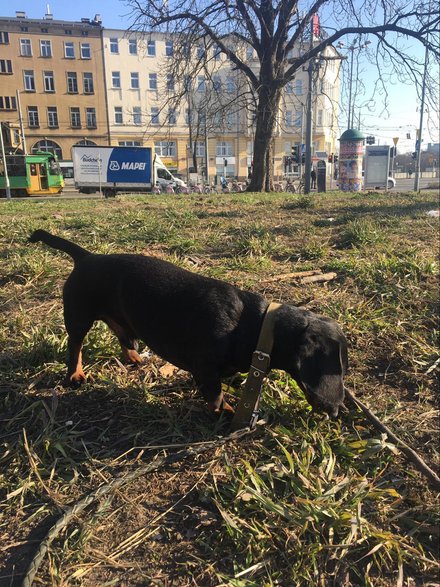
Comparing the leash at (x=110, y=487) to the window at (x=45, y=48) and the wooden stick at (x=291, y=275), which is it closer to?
the wooden stick at (x=291, y=275)

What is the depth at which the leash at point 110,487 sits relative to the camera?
64.9 inches

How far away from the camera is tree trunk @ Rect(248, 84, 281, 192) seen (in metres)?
18.6

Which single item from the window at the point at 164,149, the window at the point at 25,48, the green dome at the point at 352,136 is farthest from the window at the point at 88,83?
the green dome at the point at 352,136

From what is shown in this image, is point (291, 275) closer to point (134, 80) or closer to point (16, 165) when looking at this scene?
point (16, 165)

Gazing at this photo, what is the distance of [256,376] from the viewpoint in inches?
88.5

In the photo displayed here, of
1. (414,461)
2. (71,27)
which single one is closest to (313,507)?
(414,461)

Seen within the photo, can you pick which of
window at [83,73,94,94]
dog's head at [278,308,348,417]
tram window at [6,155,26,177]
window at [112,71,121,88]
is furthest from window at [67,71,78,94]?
dog's head at [278,308,348,417]

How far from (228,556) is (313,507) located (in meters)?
0.40

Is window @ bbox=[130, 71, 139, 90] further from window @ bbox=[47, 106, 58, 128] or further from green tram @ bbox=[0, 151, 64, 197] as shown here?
green tram @ bbox=[0, 151, 64, 197]

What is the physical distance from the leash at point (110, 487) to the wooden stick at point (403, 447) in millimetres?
645

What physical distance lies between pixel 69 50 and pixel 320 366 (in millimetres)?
71334

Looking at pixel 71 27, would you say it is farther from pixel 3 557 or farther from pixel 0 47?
pixel 3 557

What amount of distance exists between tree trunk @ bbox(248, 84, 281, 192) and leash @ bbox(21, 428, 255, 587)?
1853 centimetres

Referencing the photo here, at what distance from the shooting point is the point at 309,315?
7.86 ft
